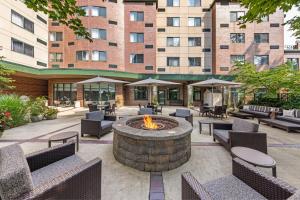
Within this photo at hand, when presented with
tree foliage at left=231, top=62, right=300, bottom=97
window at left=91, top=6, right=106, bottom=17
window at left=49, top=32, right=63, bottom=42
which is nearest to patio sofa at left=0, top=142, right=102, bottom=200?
tree foliage at left=231, top=62, right=300, bottom=97

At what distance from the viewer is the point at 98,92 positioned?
2200 centimetres

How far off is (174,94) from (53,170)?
74.8 feet

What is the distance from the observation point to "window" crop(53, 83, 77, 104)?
2200 centimetres

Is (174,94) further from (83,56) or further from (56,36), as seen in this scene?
(56,36)

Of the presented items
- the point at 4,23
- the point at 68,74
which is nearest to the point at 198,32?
the point at 68,74

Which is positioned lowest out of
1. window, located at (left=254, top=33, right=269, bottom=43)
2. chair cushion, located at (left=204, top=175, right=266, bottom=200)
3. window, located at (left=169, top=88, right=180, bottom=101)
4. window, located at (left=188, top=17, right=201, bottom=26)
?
chair cushion, located at (left=204, top=175, right=266, bottom=200)

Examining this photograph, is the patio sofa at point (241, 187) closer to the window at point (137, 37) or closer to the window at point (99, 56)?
the window at point (99, 56)

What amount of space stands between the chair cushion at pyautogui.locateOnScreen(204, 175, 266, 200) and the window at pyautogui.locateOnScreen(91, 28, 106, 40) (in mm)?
22904

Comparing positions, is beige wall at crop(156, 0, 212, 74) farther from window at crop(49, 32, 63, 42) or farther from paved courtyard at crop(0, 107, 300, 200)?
paved courtyard at crop(0, 107, 300, 200)

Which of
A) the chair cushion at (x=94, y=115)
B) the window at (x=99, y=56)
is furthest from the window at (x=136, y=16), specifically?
the chair cushion at (x=94, y=115)

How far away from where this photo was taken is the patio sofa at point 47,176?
173 cm

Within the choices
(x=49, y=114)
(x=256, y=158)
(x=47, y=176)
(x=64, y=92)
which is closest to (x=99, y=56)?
(x=64, y=92)

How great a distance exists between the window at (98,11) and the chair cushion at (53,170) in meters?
23.0

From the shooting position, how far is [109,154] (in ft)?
16.8
